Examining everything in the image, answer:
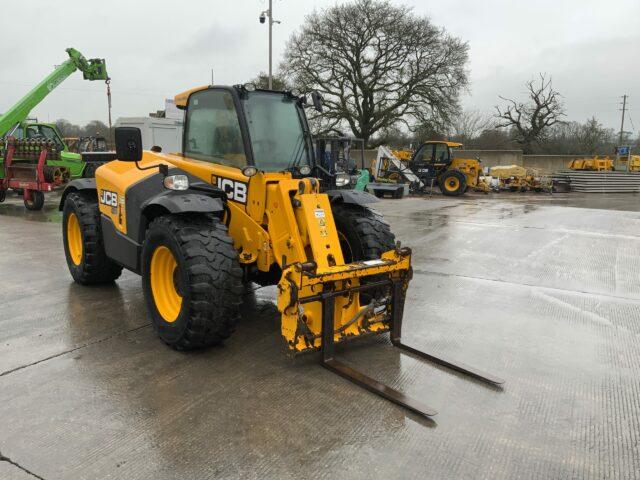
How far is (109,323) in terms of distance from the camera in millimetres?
4738

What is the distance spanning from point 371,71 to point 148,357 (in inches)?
1131

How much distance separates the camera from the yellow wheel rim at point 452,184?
21156mm

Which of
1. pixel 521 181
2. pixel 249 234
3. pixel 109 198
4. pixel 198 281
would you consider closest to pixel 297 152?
pixel 249 234

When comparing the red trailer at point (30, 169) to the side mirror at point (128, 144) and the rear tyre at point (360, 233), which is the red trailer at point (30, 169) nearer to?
the side mirror at point (128, 144)

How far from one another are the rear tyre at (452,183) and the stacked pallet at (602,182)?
6.66 m

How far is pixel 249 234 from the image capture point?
170 inches

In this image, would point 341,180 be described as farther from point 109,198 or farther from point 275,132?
point 109,198

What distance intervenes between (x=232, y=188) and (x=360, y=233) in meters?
1.22

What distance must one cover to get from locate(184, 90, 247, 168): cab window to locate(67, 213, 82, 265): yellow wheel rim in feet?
7.02

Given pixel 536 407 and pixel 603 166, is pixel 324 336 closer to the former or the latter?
pixel 536 407

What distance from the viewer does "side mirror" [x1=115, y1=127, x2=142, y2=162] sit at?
167 inches

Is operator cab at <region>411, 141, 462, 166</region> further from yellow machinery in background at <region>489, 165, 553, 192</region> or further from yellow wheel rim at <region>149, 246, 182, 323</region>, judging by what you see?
yellow wheel rim at <region>149, 246, 182, 323</region>

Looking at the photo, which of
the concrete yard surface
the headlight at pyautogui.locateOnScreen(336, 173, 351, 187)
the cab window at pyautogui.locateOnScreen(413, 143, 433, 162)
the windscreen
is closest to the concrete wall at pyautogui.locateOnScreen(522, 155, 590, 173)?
the cab window at pyautogui.locateOnScreen(413, 143, 433, 162)

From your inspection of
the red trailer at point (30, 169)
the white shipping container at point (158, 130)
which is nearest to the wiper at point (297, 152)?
the red trailer at point (30, 169)
